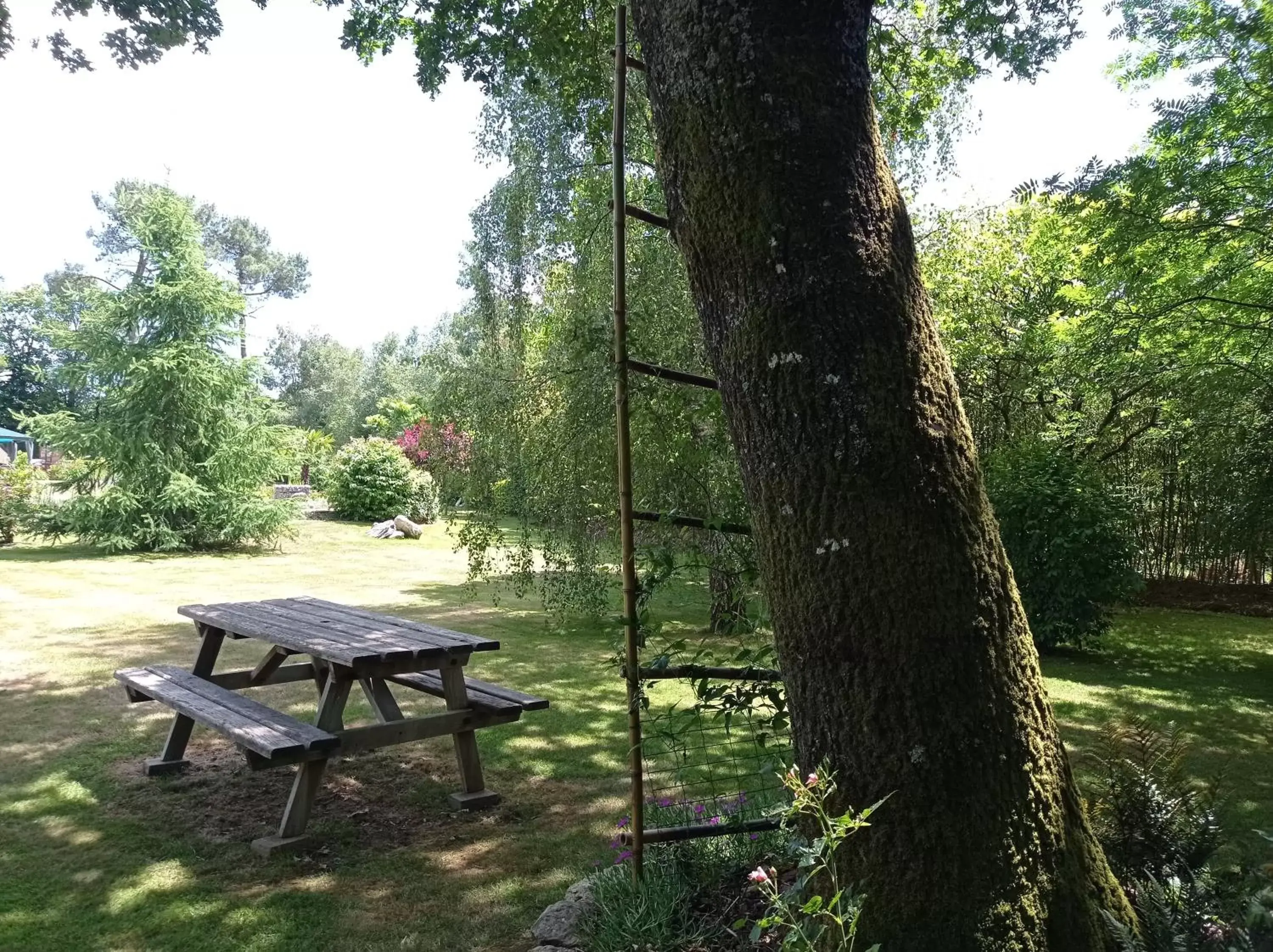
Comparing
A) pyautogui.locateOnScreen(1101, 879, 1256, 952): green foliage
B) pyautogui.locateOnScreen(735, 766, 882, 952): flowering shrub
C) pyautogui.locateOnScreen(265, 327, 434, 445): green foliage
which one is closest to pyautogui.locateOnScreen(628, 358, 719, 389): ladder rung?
pyautogui.locateOnScreen(735, 766, 882, 952): flowering shrub

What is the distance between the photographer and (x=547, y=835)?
13.9ft

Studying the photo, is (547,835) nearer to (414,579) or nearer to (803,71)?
(803,71)

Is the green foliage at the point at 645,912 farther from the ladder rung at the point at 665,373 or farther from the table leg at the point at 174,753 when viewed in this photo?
the table leg at the point at 174,753

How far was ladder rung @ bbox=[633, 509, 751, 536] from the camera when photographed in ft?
9.59

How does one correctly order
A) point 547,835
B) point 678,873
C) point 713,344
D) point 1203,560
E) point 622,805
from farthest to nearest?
1. point 1203,560
2. point 622,805
3. point 547,835
4. point 678,873
5. point 713,344

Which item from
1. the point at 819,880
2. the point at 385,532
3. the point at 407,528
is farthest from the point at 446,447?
the point at 385,532

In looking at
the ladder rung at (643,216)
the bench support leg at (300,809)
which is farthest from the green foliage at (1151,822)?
the bench support leg at (300,809)

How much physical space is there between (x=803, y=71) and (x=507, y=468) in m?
5.62

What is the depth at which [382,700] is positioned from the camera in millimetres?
5180

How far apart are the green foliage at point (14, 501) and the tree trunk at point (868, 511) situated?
18366mm

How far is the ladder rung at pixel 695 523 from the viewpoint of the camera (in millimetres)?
2922

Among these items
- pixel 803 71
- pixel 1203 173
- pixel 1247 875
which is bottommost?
pixel 1247 875

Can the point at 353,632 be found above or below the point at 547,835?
above

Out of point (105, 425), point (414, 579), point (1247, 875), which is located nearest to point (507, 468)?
point (1247, 875)
